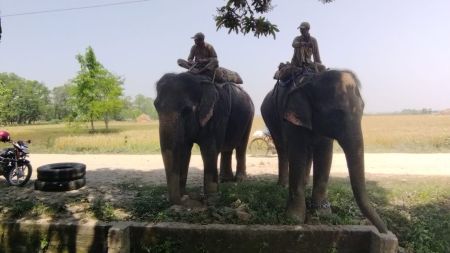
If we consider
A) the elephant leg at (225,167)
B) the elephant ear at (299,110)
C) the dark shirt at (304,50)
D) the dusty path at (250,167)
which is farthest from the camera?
the dusty path at (250,167)

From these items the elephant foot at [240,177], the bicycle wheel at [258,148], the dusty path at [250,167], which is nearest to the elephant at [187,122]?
the elephant foot at [240,177]

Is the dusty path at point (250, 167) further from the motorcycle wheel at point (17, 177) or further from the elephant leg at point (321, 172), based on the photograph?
the elephant leg at point (321, 172)

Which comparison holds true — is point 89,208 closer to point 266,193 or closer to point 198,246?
point 198,246

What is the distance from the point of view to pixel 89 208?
324 inches

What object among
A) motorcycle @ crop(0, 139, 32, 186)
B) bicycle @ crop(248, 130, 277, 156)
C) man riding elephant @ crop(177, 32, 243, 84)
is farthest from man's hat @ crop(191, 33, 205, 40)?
bicycle @ crop(248, 130, 277, 156)

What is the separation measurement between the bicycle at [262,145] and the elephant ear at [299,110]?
1150cm

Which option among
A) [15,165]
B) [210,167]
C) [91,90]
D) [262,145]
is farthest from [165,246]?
[91,90]

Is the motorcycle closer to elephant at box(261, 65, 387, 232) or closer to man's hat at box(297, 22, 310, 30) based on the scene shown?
elephant at box(261, 65, 387, 232)

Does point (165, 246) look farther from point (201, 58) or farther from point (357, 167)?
point (201, 58)

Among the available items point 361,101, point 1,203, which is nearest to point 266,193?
point 361,101

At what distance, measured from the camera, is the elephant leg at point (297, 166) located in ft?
23.8

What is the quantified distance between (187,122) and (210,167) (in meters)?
1.05

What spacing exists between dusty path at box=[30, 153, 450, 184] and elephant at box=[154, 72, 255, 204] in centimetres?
309

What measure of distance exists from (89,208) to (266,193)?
11.8ft
